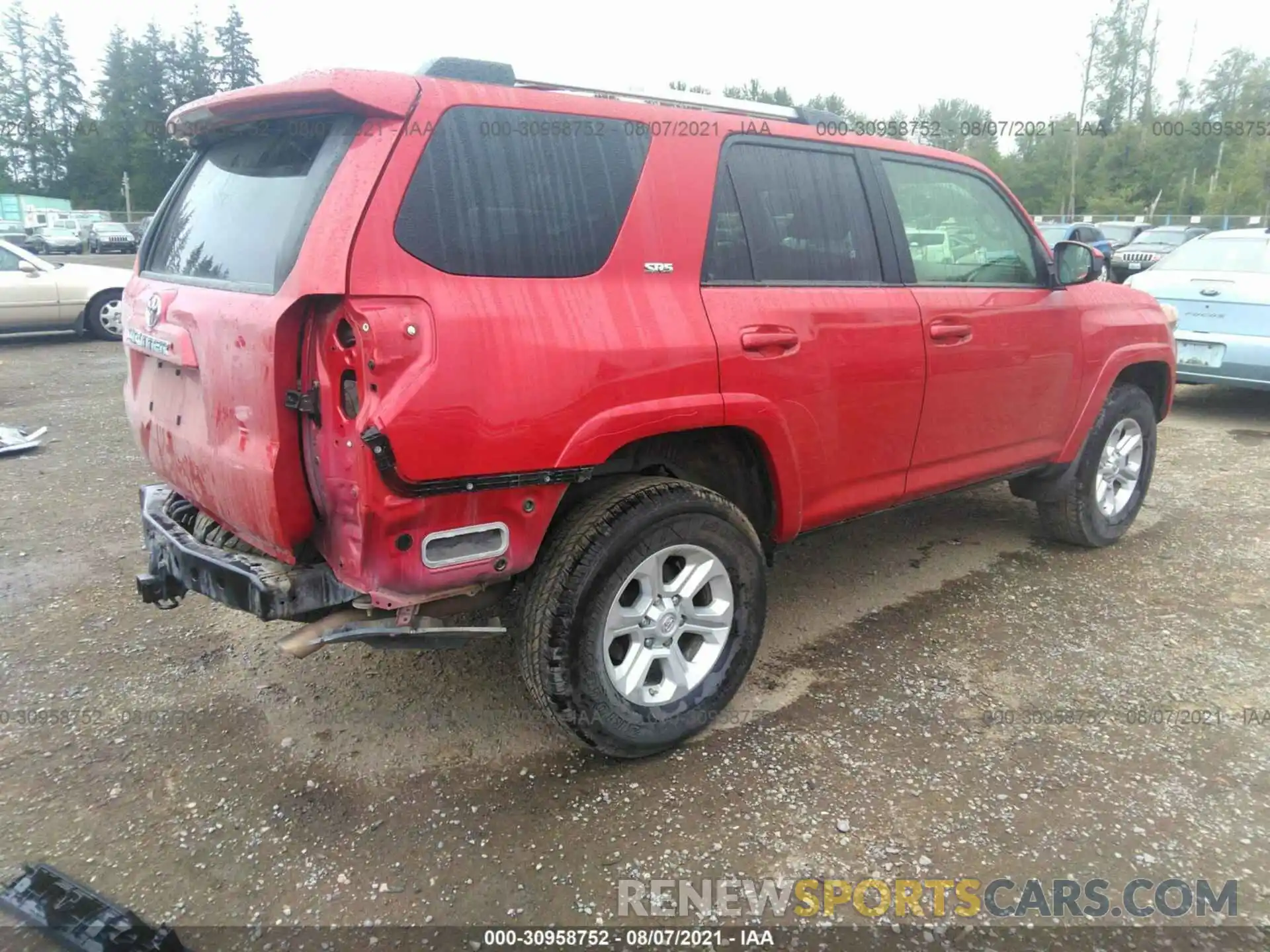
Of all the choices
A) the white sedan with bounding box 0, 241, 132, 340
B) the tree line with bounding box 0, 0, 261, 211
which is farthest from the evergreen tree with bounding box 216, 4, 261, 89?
the white sedan with bounding box 0, 241, 132, 340

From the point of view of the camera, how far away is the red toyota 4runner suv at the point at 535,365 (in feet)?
7.17

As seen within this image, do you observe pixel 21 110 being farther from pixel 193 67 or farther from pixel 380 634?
pixel 380 634

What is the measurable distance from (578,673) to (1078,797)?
61.6 inches

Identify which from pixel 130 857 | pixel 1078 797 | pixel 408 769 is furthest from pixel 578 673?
pixel 1078 797

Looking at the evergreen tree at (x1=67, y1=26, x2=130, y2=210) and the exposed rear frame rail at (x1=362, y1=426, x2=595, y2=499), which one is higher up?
the evergreen tree at (x1=67, y1=26, x2=130, y2=210)

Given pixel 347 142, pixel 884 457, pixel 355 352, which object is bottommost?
pixel 884 457

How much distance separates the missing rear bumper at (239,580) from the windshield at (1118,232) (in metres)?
21.4

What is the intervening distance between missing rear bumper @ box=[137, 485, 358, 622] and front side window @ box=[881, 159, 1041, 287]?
2501mm

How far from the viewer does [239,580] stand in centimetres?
243

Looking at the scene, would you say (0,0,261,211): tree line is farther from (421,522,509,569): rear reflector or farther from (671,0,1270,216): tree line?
(421,522,509,569): rear reflector

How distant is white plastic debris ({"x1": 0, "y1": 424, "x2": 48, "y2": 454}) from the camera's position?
20.2 feet

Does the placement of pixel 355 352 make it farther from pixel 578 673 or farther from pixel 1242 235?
Answer: pixel 1242 235

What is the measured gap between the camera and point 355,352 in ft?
6.91

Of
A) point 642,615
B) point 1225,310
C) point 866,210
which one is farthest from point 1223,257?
point 642,615
